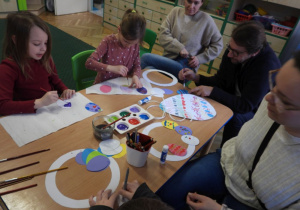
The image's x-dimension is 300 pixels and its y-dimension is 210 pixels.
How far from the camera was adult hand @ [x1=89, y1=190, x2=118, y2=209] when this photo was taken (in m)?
0.65

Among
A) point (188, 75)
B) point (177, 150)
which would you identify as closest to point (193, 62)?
point (188, 75)

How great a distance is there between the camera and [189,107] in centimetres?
125

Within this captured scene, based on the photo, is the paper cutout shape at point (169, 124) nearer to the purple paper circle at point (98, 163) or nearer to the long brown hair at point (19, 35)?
the purple paper circle at point (98, 163)

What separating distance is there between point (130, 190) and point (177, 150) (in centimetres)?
30

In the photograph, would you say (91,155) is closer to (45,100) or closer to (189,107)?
(45,100)

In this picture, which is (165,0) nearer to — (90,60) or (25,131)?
(90,60)

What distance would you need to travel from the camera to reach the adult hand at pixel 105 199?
2.12 ft

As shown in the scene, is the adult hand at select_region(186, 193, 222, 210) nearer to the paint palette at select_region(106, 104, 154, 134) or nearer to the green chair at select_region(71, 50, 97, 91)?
the paint palette at select_region(106, 104, 154, 134)

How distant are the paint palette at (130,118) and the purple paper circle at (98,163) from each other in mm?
167

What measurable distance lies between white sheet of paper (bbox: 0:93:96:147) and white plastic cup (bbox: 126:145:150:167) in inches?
13.6

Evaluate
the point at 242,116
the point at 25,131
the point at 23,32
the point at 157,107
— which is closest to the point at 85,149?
the point at 25,131

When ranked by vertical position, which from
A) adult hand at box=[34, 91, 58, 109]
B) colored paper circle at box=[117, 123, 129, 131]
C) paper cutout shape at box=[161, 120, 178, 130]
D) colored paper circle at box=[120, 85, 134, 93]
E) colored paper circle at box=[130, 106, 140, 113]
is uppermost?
adult hand at box=[34, 91, 58, 109]

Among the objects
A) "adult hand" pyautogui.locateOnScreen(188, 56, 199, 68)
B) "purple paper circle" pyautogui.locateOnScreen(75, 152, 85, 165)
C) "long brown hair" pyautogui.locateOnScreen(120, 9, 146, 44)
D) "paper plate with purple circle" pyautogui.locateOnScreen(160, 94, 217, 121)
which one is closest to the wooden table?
"purple paper circle" pyautogui.locateOnScreen(75, 152, 85, 165)

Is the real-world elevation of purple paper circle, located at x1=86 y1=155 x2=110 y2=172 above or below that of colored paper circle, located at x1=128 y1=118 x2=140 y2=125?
below
